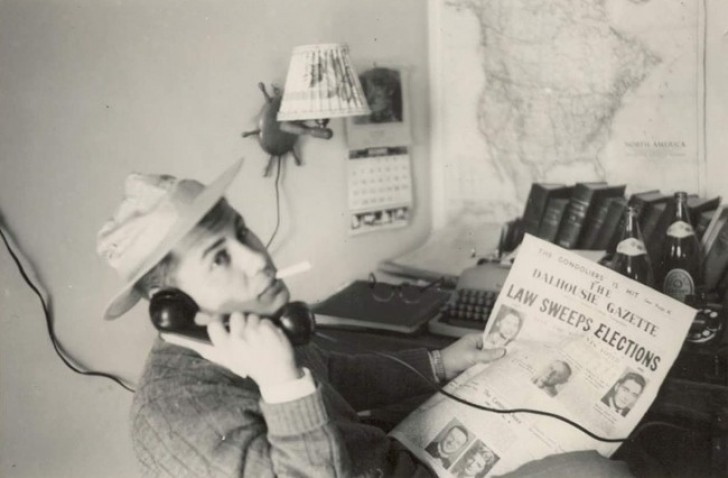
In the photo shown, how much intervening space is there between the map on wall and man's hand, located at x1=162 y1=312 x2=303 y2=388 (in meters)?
0.97

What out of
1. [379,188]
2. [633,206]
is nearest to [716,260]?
[633,206]

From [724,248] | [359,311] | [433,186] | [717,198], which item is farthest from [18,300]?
[717,198]

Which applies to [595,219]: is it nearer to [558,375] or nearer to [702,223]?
[702,223]

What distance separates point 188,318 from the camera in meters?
0.81

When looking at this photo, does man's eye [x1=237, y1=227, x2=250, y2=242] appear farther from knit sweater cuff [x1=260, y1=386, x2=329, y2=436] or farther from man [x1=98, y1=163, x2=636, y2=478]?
knit sweater cuff [x1=260, y1=386, x2=329, y2=436]

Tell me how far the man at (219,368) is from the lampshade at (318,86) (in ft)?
1.34

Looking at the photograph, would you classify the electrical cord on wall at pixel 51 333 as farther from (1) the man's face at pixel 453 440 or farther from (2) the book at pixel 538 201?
(2) the book at pixel 538 201

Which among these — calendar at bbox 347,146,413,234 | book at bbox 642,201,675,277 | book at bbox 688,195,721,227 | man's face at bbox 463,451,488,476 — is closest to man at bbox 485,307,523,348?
man's face at bbox 463,451,488,476

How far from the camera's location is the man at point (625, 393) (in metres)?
0.90

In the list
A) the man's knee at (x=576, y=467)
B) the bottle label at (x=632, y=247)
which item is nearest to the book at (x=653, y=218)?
the bottle label at (x=632, y=247)

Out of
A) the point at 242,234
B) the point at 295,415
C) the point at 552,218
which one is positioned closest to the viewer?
the point at 295,415

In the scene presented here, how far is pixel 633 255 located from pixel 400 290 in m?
0.49

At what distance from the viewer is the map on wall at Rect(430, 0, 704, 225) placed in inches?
53.6

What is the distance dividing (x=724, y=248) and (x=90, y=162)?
3.48 ft
